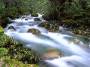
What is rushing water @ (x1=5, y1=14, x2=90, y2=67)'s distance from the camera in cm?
1020

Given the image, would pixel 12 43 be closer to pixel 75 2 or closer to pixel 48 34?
pixel 48 34

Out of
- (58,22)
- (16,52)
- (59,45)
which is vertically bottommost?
(59,45)

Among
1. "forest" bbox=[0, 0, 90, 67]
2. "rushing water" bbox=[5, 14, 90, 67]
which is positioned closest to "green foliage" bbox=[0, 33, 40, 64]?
"forest" bbox=[0, 0, 90, 67]

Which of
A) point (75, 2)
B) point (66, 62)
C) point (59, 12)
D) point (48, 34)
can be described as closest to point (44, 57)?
point (66, 62)

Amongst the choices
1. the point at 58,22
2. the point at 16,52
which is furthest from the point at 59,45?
the point at 58,22

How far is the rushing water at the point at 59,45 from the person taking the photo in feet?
33.5

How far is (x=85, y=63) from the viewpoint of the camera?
33.8 feet

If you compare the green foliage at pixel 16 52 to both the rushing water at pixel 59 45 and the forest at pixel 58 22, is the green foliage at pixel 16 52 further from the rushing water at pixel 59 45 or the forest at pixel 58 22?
the rushing water at pixel 59 45

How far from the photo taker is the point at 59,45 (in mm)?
13805

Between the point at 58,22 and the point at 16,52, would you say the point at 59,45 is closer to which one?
the point at 16,52

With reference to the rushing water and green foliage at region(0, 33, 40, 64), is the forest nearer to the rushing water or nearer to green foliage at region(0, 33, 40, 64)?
green foliage at region(0, 33, 40, 64)

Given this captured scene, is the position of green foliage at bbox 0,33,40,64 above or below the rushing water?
above

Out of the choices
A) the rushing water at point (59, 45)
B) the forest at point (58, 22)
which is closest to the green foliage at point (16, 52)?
the forest at point (58, 22)

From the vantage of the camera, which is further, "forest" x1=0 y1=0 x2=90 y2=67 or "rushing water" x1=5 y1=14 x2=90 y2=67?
"forest" x1=0 y1=0 x2=90 y2=67
